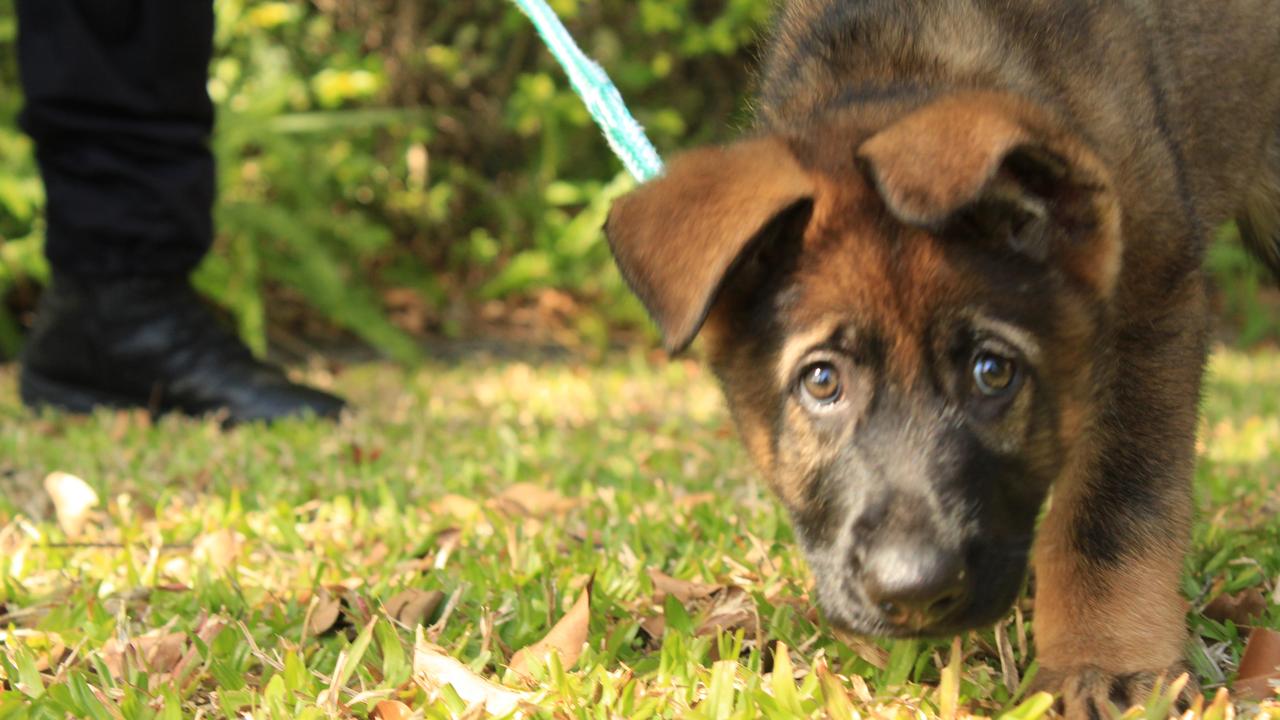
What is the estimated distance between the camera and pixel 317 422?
4.79 metres

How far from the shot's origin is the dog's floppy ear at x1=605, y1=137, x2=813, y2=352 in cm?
202

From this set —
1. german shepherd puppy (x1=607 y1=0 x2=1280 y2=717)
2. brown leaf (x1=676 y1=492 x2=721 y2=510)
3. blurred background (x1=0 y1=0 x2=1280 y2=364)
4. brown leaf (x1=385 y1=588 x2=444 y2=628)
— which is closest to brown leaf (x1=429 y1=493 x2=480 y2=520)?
brown leaf (x1=676 y1=492 x2=721 y2=510)

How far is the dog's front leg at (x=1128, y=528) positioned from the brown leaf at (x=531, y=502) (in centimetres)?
142

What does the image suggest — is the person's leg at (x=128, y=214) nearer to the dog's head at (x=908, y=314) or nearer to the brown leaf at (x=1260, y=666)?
the dog's head at (x=908, y=314)

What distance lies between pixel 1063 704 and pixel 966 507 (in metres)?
0.40

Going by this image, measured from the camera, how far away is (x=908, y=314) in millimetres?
2088

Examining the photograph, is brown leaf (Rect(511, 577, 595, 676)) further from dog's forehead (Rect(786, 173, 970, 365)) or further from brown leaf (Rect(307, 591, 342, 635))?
dog's forehead (Rect(786, 173, 970, 365))

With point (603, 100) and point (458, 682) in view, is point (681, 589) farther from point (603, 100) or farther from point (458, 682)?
point (603, 100)

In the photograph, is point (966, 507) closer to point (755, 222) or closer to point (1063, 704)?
point (1063, 704)

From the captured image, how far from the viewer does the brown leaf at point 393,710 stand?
2047mm

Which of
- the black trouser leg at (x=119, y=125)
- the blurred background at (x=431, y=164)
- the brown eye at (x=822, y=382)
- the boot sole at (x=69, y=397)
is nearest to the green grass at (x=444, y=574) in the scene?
the boot sole at (x=69, y=397)

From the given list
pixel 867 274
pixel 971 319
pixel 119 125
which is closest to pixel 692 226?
pixel 867 274

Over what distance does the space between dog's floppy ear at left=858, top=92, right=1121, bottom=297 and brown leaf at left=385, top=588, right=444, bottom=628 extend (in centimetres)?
116

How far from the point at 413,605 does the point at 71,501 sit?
1304mm
